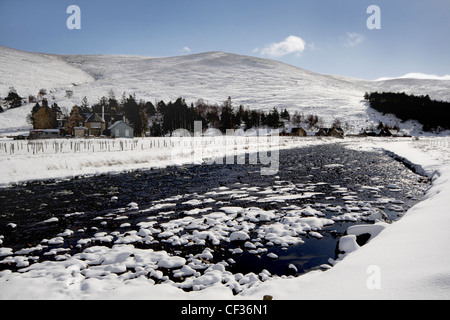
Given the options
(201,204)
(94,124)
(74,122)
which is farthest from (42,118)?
(201,204)

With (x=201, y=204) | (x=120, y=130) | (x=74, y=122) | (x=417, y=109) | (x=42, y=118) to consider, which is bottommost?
(x=201, y=204)

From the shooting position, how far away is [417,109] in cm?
13612

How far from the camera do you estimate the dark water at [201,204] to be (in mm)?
7609

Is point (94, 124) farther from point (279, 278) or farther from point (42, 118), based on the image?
point (279, 278)

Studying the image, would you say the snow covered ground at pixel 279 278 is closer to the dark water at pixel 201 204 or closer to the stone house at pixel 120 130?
the dark water at pixel 201 204

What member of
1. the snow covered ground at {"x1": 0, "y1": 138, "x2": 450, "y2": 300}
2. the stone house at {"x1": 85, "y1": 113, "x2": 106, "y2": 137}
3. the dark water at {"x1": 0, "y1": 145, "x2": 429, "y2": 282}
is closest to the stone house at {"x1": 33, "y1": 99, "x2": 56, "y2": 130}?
the stone house at {"x1": 85, "y1": 113, "x2": 106, "y2": 137}

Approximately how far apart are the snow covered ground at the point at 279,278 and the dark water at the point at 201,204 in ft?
2.50

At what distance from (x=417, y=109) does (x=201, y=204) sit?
536 ft

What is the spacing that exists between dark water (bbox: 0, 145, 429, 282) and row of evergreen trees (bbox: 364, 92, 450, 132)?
135m

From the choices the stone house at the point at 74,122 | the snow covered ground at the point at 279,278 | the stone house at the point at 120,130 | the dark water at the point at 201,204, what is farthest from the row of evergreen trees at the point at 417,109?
the stone house at the point at 74,122

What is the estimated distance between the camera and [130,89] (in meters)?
197
